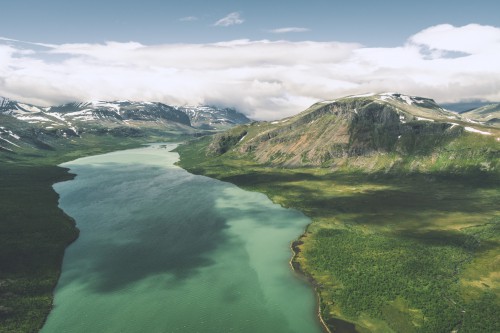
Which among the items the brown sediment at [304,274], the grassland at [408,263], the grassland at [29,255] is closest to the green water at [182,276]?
the brown sediment at [304,274]

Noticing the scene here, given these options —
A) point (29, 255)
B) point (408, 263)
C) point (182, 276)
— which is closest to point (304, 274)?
point (408, 263)

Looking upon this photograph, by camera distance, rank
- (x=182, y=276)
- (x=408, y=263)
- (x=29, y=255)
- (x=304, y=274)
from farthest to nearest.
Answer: (x=29, y=255) < (x=408, y=263) < (x=304, y=274) < (x=182, y=276)

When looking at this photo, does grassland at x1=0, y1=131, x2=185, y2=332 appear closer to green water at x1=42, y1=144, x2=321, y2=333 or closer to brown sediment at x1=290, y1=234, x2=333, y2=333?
green water at x1=42, y1=144, x2=321, y2=333

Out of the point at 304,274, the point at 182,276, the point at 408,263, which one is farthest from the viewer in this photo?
the point at 408,263

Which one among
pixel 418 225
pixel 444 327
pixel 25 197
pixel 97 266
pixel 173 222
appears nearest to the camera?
pixel 444 327

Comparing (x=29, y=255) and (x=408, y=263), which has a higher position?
(x=29, y=255)

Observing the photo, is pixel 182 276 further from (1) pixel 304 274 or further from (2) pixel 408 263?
(2) pixel 408 263

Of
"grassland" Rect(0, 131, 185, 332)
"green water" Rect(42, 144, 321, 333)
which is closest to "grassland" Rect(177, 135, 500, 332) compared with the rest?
"green water" Rect(42, 144, 321, 333)

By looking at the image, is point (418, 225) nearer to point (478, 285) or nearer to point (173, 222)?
point (478, 285)

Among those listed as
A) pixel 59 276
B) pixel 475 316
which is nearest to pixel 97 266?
pixel 59 276
